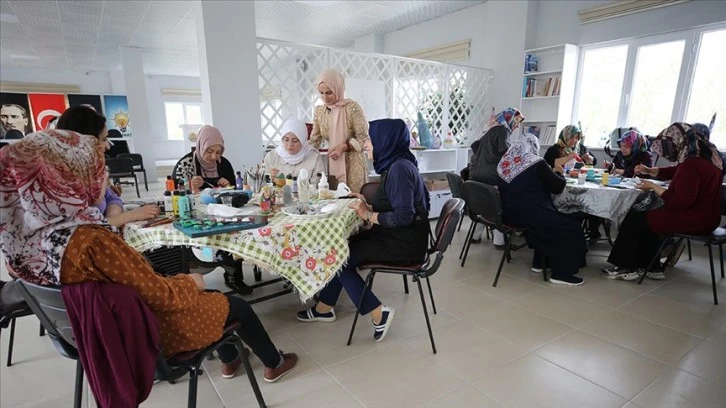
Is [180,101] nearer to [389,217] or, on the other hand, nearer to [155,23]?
[155,23]

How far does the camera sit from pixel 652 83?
4.14 m

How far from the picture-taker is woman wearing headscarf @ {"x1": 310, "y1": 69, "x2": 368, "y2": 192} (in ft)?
9.30

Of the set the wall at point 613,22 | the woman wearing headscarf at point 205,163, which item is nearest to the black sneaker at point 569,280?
the woman wearing headscarf at point 205,163

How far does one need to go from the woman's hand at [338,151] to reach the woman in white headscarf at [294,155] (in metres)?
0.17

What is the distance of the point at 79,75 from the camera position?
10.0 meters

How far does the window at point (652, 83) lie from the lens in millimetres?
3750

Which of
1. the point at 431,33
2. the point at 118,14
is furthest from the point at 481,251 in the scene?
the point at 118,14

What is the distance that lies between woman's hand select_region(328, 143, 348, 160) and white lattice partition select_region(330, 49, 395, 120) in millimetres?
1439

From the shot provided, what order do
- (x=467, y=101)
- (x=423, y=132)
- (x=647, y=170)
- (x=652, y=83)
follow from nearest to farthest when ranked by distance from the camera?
1. (x=647, y=170)
2. (x=652, y=83)
3. (x=423, y=132)
4. (x=467, y=101)

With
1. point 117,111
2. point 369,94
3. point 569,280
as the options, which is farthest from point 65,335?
point 117,111

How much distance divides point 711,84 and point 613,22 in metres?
1.22

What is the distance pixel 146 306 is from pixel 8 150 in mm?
469

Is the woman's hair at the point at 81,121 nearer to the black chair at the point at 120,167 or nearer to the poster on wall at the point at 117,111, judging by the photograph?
the black chair at the point at 120,167

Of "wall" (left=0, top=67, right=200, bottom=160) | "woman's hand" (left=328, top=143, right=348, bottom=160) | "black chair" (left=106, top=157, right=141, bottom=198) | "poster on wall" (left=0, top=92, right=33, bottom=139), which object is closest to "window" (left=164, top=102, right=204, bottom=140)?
"wall" (left=0, top=67, right=200, bottom=160)
